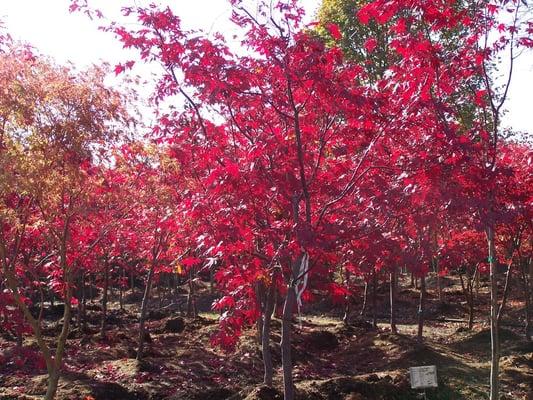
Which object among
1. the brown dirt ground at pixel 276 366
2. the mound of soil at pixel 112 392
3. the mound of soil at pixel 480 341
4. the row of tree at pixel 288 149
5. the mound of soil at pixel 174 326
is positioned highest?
the row of tree at pixel 288 149

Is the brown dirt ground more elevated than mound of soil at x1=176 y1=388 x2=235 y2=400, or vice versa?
the brown dirt ground

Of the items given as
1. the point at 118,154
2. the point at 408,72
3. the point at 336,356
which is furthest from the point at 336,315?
the point at 408,72

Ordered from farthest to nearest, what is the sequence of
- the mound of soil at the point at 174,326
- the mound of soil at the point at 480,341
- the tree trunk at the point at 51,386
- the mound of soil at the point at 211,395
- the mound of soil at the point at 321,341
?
the mound of soil at the point at 174,326 → the mound of soil at the point at 321,341 → the mound of soil at the point at 480,341 → the mound of soil at the point at 211,395 → the tree trunk at the point at 51,386

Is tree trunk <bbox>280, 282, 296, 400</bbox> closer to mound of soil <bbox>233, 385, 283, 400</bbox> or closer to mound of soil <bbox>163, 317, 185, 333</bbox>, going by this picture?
mound of soil <bbox>233, 385, 283, 400</bbox>

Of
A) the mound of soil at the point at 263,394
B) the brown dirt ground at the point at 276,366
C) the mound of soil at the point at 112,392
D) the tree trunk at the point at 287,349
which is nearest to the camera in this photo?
the tree trunk at the point at 287,349

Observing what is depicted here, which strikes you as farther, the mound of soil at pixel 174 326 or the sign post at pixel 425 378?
the mound of soil at pixel 174 326

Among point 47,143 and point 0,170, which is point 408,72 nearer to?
point 47,143

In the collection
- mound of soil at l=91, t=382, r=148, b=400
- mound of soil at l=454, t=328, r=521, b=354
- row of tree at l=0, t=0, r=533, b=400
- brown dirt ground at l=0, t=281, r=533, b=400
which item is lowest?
mound of soil at l=91, t=382, r=148, b=400

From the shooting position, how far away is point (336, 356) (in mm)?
14148

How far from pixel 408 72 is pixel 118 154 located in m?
4.84

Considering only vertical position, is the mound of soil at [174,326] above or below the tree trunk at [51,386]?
above

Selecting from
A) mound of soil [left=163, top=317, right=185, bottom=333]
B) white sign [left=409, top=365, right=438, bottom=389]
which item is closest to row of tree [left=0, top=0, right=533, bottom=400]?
white sign [left=409, top=365, right=438, bottom=389]

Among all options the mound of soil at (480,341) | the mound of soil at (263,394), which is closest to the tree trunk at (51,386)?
the mound of soil at (263,394)

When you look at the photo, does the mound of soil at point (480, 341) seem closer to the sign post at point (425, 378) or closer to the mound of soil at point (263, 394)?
the mound of soil at point (263, 394)
